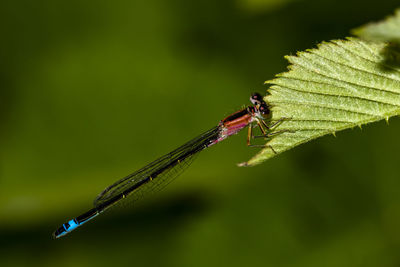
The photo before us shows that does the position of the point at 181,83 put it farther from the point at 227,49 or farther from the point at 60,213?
the point at 60,213

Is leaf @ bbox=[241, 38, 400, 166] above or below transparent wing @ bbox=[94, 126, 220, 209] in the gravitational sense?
below

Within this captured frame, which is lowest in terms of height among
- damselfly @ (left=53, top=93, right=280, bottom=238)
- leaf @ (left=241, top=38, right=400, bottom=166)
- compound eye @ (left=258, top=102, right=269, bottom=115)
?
leaf @ (left=241, top=38, right=400, bottom=166)

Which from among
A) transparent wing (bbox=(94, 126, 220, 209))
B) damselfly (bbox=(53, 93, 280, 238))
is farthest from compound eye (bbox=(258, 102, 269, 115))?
transparent wing (bbox=(94, 126, 220, 209))

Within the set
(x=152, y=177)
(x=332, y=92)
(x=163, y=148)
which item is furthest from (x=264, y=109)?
(x=163, y=148)

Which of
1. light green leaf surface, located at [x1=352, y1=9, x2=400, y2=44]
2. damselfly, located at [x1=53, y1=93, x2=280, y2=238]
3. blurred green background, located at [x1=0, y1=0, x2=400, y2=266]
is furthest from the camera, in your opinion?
blurred green background, located at [x1=0, y1=0, x2=400, y2=266]

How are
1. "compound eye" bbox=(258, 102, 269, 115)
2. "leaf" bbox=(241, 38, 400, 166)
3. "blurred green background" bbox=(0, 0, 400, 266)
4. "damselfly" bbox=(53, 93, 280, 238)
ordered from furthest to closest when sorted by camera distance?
1. "blurred green background" bbox=(0, 0, 400, 266)
2. "damselfly" bbox=(53, 93, 280, 238)
3. "compound eye" bbox=(258, 102, 269, 115)
4. "leaf" bbox=(241, 38, 400, 166)

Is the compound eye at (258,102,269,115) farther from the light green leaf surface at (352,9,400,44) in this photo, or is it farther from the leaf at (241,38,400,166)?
the light green leaf surface at (352,9,400,44)

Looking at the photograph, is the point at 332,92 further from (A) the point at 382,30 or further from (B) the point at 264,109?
(A) the point at 382,30
